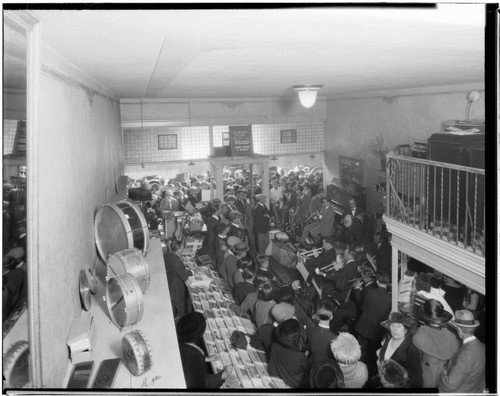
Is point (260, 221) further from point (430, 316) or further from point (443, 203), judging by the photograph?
point (430, 316)

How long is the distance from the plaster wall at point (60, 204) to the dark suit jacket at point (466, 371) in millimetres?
2638

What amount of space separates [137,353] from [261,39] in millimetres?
1867

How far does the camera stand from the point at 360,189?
934 centimetres

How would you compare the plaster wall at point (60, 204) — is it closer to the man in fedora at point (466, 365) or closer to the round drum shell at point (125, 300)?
the round drum shell at point (125, 300)

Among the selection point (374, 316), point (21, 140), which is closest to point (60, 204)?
point (21, 140)

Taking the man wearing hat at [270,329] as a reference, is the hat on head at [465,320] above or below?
above

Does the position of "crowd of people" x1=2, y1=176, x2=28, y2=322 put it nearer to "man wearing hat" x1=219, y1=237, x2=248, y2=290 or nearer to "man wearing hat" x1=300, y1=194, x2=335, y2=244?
"man wearing hat" x1=219, y1=237, x2=248, y2=290

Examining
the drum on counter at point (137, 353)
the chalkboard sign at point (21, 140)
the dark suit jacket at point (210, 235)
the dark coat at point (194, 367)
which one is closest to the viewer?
the chalkboard sign at point (21, 140)

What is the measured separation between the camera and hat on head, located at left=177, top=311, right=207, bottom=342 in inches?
149

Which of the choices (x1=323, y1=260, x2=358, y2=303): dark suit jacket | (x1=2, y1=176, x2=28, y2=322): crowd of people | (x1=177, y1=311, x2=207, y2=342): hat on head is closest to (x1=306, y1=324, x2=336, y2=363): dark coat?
(x1=177, y1=311, x2=207, y2=342): hat on head

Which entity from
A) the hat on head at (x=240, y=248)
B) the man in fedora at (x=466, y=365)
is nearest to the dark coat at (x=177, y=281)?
the hat on head at (x=240, y=248)

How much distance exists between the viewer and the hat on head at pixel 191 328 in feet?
12.4

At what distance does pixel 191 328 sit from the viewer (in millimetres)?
3865

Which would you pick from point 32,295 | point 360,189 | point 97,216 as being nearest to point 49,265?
point 32,295
